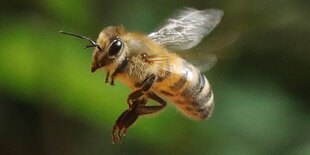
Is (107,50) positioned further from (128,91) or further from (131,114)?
(128,91)

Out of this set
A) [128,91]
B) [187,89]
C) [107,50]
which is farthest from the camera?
[128,91]

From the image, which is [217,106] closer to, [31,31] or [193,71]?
[31,31]

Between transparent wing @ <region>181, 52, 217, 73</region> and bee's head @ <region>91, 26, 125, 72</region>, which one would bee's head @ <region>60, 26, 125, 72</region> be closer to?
bee's head @ <region>91, 26, 125, 72</region>

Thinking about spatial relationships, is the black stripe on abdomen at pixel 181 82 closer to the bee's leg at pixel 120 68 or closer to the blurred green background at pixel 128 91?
the bee's leg at pixel 120 68

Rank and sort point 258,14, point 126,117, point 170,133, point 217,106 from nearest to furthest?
point 126,117 → point 170,133 → point 217,106 → point 258,14

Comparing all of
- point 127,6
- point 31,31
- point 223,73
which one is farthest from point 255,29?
point 31,31

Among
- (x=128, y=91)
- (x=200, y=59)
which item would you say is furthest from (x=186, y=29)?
(x=128, y=91)

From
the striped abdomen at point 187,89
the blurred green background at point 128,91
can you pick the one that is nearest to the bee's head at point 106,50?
the striped abdomen at point 187,89
